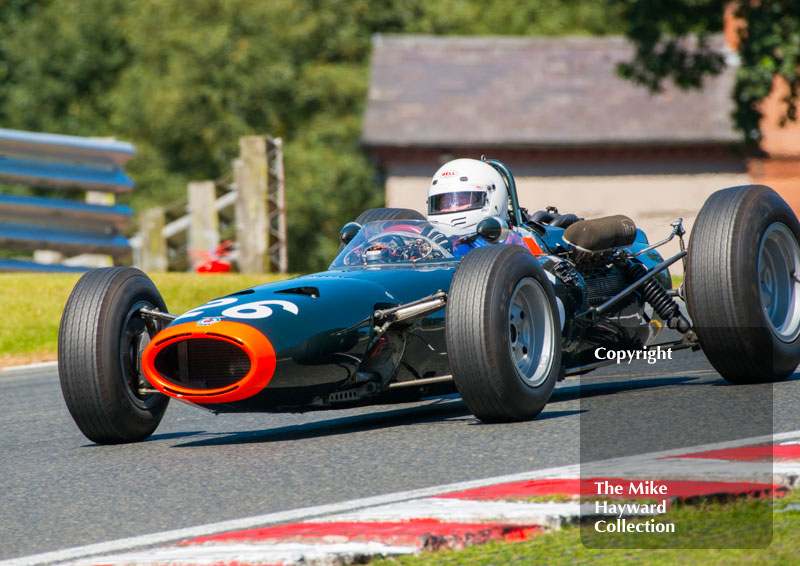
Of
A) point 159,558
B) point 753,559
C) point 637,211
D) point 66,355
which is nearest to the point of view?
point 753,559

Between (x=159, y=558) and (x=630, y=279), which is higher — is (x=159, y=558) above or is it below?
below

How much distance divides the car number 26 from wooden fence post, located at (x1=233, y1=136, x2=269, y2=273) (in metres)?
10.1

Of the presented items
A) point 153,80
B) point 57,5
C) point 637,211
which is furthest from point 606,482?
point 57,5

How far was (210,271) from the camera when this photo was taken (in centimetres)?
1574

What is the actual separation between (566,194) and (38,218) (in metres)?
18.4

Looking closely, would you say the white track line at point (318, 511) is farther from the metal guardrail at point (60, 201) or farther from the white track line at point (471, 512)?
the metal guardrail at point (60, 201)

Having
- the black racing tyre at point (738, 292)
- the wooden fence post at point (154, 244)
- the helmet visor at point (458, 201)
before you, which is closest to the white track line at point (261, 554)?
the black racing tyre at point (738, 292)

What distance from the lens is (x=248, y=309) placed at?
6.28 m

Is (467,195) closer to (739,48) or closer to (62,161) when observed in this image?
(62,161)

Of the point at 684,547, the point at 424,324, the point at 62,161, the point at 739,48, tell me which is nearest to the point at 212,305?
the point at 424,324

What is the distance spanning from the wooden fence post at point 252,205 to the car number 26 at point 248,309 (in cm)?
1006

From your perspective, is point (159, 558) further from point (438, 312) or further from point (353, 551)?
point (438, 312)

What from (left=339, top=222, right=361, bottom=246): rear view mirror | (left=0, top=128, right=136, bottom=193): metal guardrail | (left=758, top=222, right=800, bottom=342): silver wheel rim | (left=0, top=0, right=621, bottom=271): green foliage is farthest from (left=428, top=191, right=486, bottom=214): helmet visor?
(left=0, top=0, right=621, bottom=271): green foliage

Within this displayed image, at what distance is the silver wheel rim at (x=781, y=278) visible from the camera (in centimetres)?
770
